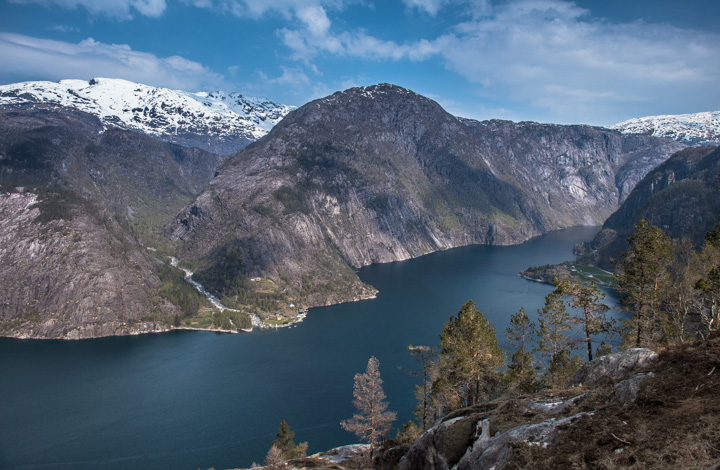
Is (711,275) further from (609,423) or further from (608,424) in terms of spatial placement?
(608,424)

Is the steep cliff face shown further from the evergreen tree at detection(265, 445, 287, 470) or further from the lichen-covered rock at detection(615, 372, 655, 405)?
the lichen-covered rock at detection(615, 372, 655, 405)

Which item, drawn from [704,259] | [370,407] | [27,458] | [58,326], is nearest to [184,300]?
[58,326]

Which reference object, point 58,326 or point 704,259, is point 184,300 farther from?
point 704,259

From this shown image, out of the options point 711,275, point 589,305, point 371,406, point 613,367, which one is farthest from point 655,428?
point 371,406

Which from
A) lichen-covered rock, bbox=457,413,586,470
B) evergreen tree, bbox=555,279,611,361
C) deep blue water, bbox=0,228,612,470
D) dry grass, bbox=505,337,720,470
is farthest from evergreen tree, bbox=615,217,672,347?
deep blue water, bbox=0,228,612,470

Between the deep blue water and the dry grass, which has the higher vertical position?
the dry grass

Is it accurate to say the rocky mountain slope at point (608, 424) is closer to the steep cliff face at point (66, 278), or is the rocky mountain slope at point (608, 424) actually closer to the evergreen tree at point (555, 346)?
the evergreen tree at point (555, 346)
